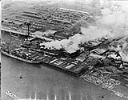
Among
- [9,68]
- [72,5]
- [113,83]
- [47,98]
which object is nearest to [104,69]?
[113,83]

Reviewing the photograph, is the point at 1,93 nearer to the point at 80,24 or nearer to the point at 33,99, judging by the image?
the point at 33,99

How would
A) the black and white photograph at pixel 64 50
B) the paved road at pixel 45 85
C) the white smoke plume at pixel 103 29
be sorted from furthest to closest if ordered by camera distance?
the white smoke plume at pixel 103 29 < the black and white photograph at pixel 64 50 < the paved road at pixel 45 85

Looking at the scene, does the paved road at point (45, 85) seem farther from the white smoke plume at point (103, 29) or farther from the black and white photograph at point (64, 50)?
the white smoke plume at point (103, 29)

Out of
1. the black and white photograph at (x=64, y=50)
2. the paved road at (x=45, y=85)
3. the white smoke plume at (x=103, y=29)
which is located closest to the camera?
the paved road at (x=45, y=85)

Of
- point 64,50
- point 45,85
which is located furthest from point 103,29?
point 45,85

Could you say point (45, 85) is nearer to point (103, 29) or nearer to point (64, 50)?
point (64, 50)

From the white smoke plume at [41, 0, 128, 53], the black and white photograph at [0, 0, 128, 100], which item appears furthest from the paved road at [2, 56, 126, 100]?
the white smoke plume at [41, 0, 128, 53]

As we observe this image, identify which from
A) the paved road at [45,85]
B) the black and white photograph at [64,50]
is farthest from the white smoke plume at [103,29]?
the paved road at [45,85]

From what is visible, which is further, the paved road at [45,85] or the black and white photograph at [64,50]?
the black and white photograph at [64,50]
